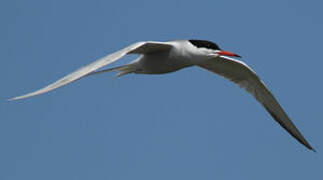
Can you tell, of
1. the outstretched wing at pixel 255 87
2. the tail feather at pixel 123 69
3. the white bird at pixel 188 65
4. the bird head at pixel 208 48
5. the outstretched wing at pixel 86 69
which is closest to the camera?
the outstretched wing at pixel 86 69

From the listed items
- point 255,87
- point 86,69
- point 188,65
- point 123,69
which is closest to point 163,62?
point 188,65

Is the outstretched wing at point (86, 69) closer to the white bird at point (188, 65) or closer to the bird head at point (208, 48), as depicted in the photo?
the white bird at point (188, 65)

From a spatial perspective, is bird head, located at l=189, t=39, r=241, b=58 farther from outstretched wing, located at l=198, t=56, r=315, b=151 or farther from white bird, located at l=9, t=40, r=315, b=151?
outstretched wing, located at l=198, t=56, r=315, b=151

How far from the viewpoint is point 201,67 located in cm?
877

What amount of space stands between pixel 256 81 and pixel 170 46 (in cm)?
280

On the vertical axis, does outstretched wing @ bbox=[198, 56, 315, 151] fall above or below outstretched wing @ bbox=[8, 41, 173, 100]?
below

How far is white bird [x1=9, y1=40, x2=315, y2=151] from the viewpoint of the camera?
5258 mm

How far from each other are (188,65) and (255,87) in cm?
261

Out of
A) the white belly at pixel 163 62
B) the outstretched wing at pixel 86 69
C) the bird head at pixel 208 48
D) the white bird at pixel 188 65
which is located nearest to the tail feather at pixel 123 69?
the white bird at pixel 188 65

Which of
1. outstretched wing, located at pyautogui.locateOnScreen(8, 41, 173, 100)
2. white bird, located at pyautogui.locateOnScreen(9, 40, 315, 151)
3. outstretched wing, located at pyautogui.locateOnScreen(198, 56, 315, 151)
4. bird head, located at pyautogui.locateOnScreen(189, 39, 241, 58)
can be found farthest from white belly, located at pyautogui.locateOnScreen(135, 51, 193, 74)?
outstretched wing, located at pyautogui.locateOnScreen(198, 56, 315, 151)

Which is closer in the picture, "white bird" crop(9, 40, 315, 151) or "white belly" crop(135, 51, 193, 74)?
"white bird" crop(9, 40, 315, 151)

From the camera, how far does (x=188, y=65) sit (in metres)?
6.72

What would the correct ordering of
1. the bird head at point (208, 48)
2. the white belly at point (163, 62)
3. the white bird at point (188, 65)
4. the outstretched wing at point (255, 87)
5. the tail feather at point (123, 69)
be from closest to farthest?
the white bird at point (188, 65), the white belly at point (163, 62), the bird head at point (208, 48), the tail feather at point (123, 69), the outstretched wing at point (255, 87)

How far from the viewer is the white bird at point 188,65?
526 cm
